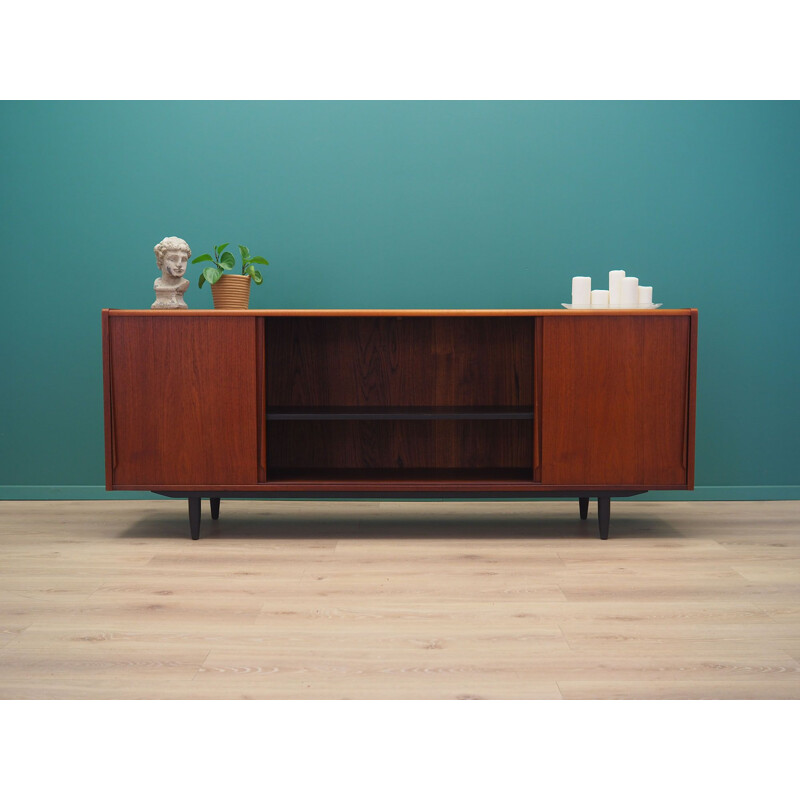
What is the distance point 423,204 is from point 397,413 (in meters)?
0.99

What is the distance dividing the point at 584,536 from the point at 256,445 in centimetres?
119

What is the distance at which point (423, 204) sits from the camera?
332 centimetres

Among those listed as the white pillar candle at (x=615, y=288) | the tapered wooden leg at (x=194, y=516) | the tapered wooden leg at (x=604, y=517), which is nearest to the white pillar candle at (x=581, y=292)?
the white pillar candle at (x=615, y=288)

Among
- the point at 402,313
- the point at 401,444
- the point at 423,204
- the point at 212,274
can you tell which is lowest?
the point at 401,444

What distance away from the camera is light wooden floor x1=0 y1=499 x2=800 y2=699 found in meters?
1.64

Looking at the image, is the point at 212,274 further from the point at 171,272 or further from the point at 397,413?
the point at 397,413

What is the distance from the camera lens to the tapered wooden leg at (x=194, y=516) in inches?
108

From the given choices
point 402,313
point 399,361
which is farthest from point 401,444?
point 402,313

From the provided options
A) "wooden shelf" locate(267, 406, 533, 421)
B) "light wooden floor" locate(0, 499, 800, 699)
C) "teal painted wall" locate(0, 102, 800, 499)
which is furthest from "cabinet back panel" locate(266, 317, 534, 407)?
"light wooden floor" locate(0, 499, 800, 699)

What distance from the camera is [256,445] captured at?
2.71m

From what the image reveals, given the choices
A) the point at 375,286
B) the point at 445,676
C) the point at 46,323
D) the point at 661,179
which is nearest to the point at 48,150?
the point at 46,323

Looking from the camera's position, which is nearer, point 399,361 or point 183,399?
point 183,399

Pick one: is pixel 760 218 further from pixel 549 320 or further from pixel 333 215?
pixel 333 215

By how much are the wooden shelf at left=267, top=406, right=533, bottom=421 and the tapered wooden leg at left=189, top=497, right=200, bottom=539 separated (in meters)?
0.39
